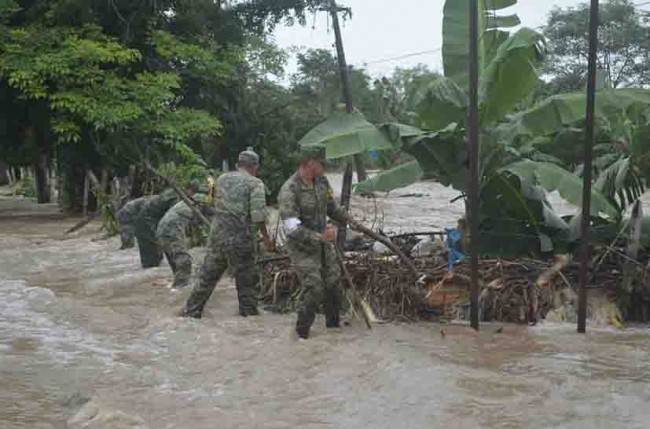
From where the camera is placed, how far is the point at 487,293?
30.0 ft

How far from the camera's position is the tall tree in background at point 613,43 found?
113 ft

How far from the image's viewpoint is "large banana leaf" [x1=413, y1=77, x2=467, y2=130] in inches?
342

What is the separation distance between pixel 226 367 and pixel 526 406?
2.64 meters

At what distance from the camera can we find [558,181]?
29.1ft

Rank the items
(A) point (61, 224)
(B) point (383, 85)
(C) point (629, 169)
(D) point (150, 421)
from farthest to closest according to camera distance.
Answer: (A) point (61, 224)
(B) point (383, 85)
(C) point (629, 169)
(D) point (150, 421)

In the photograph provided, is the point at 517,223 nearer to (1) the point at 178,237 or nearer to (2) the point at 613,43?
(1) the point at 178,237

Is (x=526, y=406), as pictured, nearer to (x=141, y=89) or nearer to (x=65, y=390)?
(x=65, y=390)

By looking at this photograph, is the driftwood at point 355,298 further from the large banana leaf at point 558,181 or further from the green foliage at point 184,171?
the green foliage at point 184,171

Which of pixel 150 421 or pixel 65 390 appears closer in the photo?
pixel 150 421

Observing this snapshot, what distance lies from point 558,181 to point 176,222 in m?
4.95

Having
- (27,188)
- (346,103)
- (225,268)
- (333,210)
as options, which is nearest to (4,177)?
(27,188)

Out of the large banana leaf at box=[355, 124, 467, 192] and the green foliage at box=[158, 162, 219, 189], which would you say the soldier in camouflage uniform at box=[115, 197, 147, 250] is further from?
the large banana leaf at box=[355, 124, 467, 192]

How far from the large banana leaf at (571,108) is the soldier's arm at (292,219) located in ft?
8.90

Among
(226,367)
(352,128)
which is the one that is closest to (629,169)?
(352,128)
